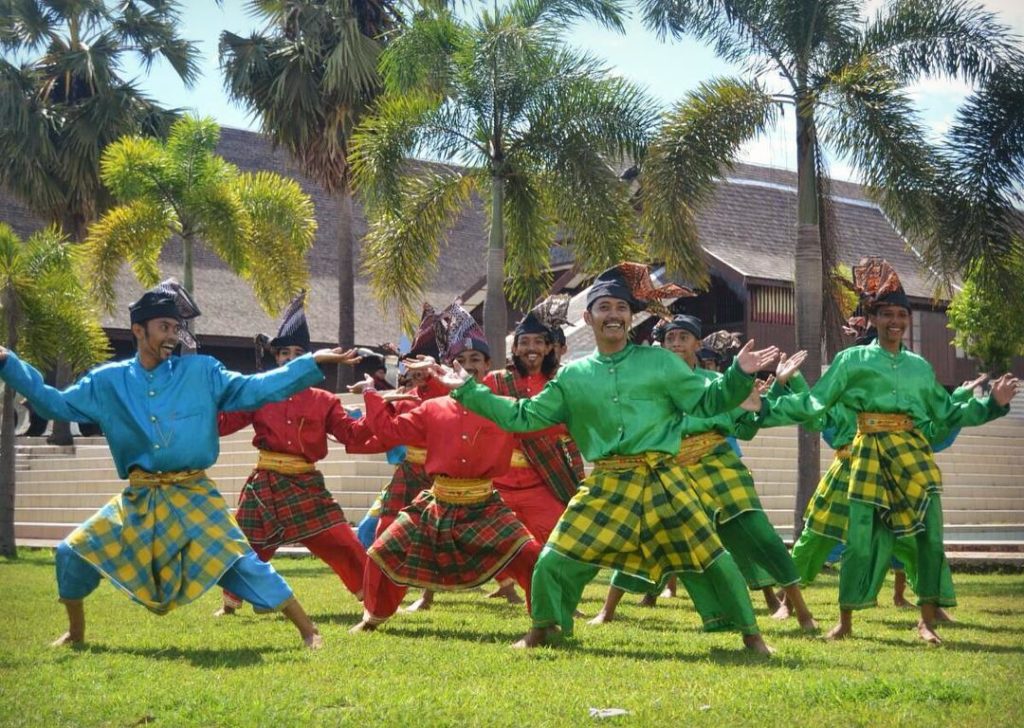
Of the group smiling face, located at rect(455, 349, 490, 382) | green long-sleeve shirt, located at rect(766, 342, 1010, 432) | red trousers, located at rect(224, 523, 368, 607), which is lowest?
red trousers, located at rect(224, 523, 368, 607)

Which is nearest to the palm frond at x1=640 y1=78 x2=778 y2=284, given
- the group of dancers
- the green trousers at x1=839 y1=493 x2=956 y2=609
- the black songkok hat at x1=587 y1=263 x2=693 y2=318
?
the group of dancers

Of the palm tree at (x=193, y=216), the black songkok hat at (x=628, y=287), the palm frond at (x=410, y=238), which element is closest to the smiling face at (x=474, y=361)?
the black songkok hat at (x=628, y=287)

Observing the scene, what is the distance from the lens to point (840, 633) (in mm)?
8266

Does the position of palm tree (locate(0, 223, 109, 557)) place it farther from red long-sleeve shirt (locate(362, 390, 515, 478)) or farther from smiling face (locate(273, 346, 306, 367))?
red long-sleeve shirt (locate(362, 390, 515, 478))

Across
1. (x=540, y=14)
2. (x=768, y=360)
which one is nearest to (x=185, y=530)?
(x=768, y=360)

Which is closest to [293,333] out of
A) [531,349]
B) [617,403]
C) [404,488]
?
[404,488]

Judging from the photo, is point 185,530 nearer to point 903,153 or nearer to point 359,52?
point 903,153

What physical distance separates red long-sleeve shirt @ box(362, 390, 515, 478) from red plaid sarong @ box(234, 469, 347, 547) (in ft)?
3.86

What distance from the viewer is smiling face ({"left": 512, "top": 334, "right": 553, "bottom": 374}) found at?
9445 mm

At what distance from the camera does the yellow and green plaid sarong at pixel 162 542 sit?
7.62 metres

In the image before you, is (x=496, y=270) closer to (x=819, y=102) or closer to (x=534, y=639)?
(x=819, y=102)

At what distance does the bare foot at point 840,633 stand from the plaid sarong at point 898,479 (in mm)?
621

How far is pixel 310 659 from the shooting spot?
7.09 m

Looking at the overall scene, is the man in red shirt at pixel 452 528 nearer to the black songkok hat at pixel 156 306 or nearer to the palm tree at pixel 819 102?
the black songkok hat at pixel 156 306
